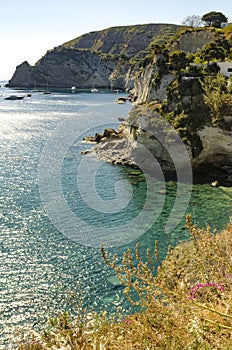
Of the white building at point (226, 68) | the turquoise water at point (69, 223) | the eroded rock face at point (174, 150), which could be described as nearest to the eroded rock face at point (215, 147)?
the eroded rock face at point (174, 150)

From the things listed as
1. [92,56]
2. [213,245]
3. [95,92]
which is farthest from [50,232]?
[92,56]

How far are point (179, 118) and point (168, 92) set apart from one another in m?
4.38

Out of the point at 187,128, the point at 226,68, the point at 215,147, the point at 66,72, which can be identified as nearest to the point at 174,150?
the point at 187,128

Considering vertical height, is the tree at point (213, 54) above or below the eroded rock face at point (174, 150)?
above

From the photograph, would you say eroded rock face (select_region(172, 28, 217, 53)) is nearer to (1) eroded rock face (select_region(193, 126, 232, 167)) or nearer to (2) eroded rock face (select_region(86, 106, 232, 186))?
(2) eroded rock face (select_region(86, 106, 232, 186))

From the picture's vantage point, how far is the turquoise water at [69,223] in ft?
51.4

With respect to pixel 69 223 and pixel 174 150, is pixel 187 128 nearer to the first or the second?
pixel 174 150

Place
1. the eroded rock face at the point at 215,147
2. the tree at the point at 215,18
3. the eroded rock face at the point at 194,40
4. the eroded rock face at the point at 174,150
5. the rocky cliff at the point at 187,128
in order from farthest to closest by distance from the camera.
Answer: the tree at the point at 215,18 < the eroded rock face at the point at 194,40 < the eroded rock face at the point at 174,150 < the rocky cliff at the point at 187,128 < the eroded rock face at the point at 215,147

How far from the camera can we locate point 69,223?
23844mm

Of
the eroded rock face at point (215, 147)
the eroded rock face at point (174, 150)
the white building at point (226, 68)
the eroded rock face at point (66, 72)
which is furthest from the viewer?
the eroded rock face at point (66, 72)

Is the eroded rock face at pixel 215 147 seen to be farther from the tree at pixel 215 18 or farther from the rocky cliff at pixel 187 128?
the tree at pixel 215 18

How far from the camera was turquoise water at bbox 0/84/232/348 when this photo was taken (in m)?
15.7

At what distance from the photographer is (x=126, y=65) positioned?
184625 mm

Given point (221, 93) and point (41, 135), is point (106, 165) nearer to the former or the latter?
point (221, 93)
